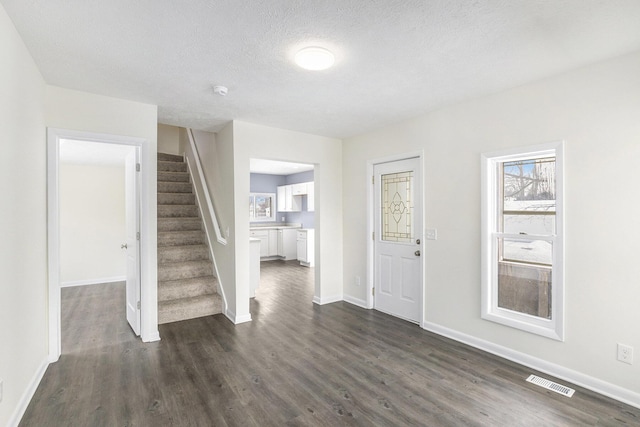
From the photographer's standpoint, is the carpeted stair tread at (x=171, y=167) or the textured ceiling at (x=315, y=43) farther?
the carpeted stair tread at (x=171, y=167)

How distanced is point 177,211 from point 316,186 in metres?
2.33

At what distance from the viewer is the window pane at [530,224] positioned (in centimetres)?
272

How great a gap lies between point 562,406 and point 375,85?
2805 millimetres

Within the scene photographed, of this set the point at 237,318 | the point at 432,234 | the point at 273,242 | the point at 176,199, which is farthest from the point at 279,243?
the point at 432,234

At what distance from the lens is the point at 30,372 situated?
7.61 ft

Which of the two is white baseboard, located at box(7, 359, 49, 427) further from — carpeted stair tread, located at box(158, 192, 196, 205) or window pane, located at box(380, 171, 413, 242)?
window pane, located at box(380, 171, 413, 242)

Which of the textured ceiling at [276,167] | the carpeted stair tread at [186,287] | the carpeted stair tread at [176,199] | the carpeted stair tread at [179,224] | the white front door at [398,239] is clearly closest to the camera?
the white front door at [398,239]

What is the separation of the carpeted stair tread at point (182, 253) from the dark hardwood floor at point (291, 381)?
1.01m

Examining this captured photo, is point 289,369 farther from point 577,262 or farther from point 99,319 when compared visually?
point 99,319

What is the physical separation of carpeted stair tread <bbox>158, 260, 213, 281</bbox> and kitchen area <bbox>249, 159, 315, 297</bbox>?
3.24 metres

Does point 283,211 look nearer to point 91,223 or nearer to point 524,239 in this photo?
point 91,223

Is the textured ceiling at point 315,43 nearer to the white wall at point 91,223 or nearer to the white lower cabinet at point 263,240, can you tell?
the white wall at point 91,223

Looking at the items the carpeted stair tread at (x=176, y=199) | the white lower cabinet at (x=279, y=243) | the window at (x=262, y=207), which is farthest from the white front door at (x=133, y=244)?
the window at (x=262, y=207)

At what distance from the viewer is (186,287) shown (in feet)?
13.8
